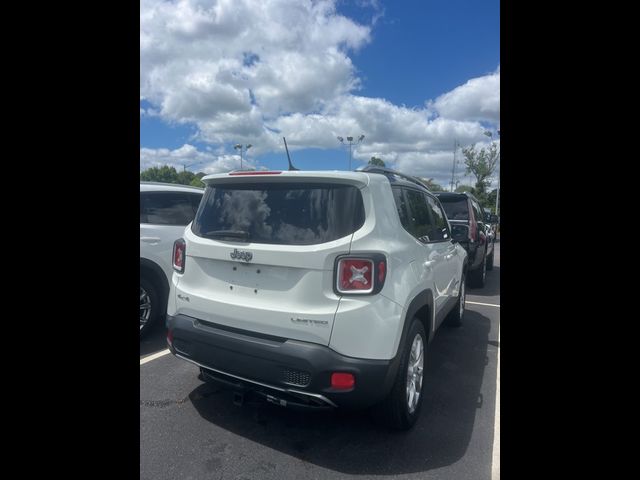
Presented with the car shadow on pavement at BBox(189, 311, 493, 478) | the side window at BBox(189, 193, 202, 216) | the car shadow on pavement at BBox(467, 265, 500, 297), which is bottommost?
the car shadow on pavement at BBox(189, 311, 493, 478)

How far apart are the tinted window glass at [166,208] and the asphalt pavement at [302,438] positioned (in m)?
1.93

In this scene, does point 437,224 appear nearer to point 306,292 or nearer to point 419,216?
point 419,216

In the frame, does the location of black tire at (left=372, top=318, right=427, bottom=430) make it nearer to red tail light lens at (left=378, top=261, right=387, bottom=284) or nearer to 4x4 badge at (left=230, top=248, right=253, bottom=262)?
red tail light lens at (left=378, top=261, right=387, bottom=284)

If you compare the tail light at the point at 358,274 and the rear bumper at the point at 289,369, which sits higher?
the tail light at the point at 358,274

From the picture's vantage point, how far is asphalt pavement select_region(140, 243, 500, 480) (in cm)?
230

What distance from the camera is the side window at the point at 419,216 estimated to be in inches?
120

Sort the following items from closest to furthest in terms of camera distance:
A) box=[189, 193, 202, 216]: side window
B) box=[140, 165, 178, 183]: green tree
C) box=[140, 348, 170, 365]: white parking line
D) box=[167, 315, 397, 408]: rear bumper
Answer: box=[167, 315, 397, 408]: rear bumper → box=[140, 348, 170, 365]: white parking line → box=[189, 193, 202, 216]: side window → box=[140, 165, 178, 183]: green tree

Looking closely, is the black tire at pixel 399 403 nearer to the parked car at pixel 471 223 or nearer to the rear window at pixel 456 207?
the parked car at pixel 471 223

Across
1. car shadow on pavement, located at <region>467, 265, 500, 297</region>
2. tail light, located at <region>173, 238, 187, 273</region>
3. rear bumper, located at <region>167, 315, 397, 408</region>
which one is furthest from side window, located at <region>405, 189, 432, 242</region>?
car shadow on pavement, located at <region>467, 265, 500, 297</region>

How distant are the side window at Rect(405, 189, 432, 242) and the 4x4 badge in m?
1.25

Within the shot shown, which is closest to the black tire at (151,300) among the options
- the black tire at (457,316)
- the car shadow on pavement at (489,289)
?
the black tire at (457,316)

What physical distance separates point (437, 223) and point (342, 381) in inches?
90.2
